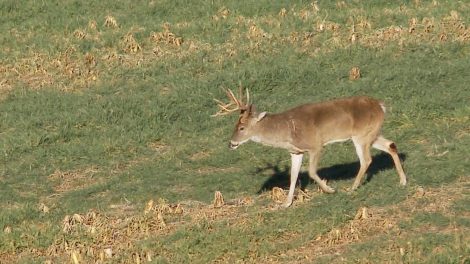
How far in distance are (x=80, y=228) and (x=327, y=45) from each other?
8.56m

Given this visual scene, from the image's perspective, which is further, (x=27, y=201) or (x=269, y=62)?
(x=269, y=62)

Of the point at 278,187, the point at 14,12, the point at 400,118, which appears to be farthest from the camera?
the point at 14,12

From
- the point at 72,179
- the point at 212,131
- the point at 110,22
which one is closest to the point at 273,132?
the point at 72,179

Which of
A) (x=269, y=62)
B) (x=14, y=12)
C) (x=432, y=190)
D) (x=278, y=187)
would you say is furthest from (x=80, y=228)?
(x=14, y=12)

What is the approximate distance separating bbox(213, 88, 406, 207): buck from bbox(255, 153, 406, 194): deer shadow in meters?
0.77

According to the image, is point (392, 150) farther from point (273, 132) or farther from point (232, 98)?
point (232, 98)

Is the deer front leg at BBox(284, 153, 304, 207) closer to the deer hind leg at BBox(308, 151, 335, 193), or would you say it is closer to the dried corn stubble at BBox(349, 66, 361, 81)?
the deer hind leg at BBox(308, 151, 335, 193)

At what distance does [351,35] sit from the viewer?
2170cm

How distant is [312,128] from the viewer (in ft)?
Result: 48.0

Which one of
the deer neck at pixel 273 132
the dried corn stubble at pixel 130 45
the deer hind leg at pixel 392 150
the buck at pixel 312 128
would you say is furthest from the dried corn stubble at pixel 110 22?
the deer hind leg at pixel 392 150

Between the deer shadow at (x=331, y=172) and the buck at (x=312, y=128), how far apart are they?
0.77 meters

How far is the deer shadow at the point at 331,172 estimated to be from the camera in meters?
15.8

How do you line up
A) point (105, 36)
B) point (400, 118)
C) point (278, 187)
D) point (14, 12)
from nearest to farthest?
point (278, 187) < point (400, 118) < point (105, 36) < point (14, 12)

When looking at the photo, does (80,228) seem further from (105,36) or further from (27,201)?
(105,36)
